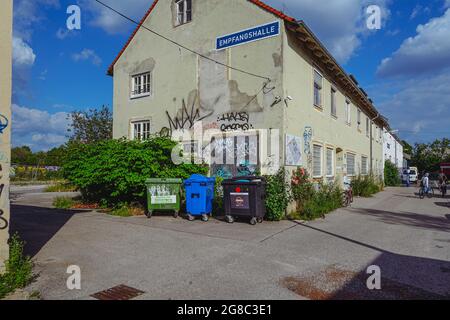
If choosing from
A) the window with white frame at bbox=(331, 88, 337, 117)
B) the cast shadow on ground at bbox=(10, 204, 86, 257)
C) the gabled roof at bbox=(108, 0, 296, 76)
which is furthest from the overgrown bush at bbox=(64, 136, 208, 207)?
the window with white frame at bbox=(331, 88, 337, 117)

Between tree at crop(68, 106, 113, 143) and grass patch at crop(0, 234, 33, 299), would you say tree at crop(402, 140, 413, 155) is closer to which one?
tree at crop(68, 106, 113, 143)

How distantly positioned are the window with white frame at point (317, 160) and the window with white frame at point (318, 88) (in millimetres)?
1822

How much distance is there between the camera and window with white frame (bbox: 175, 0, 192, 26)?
530 inches

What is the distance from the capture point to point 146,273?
4852mm

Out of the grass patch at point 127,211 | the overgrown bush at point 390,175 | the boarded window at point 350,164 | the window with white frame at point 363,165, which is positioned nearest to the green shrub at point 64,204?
the grass patch at point 127,211

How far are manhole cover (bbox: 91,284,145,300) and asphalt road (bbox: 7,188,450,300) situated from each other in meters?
0.12

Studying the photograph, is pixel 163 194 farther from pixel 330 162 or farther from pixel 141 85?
pixel 330 162

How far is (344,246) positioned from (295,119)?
18.4 feet

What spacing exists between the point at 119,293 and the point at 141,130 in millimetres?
11572

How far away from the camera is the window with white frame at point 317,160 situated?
13445 mm

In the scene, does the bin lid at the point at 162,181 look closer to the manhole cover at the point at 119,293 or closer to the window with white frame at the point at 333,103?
the manhole cover at the point at 119,293

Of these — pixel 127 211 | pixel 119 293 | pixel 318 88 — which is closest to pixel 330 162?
pixel 318 88
